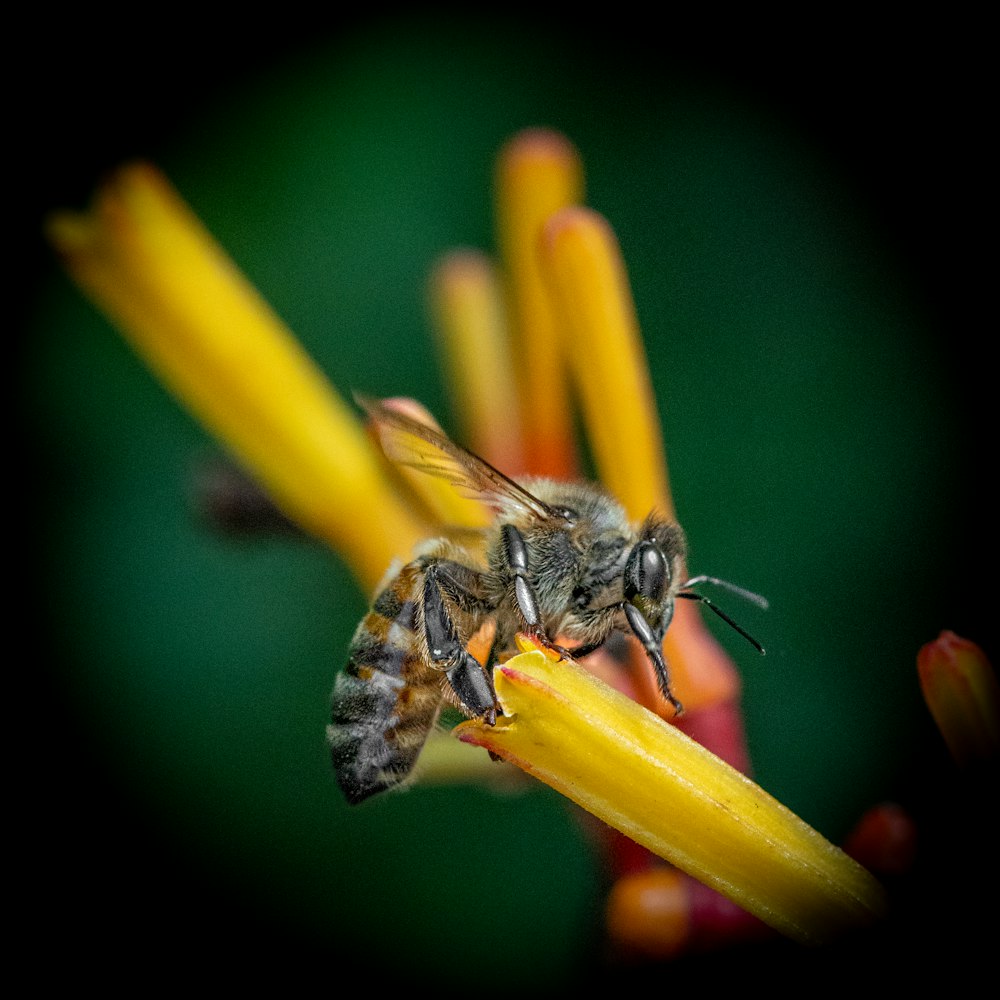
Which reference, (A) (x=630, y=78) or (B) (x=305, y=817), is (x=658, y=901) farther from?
(A) (x=630, y=78)

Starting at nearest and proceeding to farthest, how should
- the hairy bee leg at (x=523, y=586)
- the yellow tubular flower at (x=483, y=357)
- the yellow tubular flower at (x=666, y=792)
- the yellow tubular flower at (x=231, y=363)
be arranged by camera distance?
the yellow tubular flower at (x=666, y=792) < the hairy bee leg at (x=523, y=586) < the yellow tubular flower at (x=231, y=363) < the yellow tubular flower at (x=483, y=357)

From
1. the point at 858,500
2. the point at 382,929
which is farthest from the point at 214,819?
the point at 858,500

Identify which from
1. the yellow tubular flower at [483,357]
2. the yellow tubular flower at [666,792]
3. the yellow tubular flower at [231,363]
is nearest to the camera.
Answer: the yellow tubular flower at [666,792]

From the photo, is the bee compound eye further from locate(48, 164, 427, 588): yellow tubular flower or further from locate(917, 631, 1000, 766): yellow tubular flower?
locate(48, 164, 427, 588): yellow tubular flower

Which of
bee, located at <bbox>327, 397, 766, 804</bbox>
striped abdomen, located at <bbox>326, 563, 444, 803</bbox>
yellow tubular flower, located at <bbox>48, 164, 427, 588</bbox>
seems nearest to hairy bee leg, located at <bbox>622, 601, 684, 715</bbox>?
bee, located at <bbox>327, 397, 766, 804</bbox>

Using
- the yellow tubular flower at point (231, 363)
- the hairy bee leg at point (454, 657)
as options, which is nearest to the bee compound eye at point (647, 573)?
the hairy bee leg at point (454, 657)

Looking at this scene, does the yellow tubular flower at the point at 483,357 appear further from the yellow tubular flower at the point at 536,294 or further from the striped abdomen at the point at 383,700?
the striped abdomen at the point at 383,700
